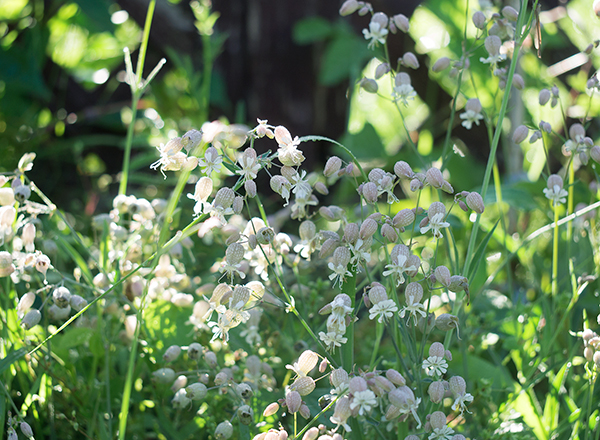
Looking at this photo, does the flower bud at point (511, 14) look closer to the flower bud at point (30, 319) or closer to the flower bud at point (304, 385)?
the flower bud at point (304, 385)

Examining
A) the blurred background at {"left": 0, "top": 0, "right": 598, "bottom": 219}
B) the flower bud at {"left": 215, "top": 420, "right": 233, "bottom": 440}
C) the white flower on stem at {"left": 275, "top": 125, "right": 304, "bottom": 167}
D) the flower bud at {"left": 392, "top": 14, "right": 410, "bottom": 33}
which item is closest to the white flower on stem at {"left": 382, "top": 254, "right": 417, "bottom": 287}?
the white flower on stem at {"left": 275, "top": 125, "right": 304, "bottom": 167}

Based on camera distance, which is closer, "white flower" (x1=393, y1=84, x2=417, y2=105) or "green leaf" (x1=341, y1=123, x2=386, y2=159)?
"white flower" (x1=393, y1=84, x2=417, y2=105)

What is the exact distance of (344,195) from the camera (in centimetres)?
165

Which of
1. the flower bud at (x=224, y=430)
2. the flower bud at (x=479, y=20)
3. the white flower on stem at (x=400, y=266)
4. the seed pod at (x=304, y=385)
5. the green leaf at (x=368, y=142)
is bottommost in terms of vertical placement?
the green leaf at (x=368, y=142)

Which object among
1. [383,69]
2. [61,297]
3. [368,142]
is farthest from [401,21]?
[368,142]

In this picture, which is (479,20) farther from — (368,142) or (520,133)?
(368,142)

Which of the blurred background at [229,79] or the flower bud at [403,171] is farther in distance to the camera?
the blurred background at [229,79]

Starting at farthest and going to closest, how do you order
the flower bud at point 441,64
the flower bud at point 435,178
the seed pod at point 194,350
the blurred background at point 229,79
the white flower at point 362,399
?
the blurred background at point 229,79, the flower bud at point 441,64, the seed pod at point 194,350, the flower bud at point 435,178, the white flower at point 362,399

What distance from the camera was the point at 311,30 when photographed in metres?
1.73

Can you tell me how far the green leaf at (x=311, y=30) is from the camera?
1.72 m

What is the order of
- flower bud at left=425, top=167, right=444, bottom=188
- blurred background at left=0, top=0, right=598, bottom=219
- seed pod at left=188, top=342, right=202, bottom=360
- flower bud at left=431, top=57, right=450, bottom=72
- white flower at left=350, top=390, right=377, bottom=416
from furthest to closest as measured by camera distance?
blurred background at left=0, top=0, right=598, bottom=219 → flower bud at left=431, top=57, right=450, bottom=72 → seed pod at left=188, top=342, right=202, bottom=360 → flower bud at left=425, top=167, right=444, bottom=188 → white flower at left=350, top=390, right=377, bottom=416

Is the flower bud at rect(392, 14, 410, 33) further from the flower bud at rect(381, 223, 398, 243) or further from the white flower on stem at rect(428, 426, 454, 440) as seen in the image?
the white flower on stem at rect(428, 426, 454, 440)

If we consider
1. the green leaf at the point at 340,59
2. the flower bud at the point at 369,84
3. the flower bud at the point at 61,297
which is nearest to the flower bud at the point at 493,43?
the flower bud at the point at 369,84

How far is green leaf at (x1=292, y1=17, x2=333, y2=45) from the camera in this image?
1.72 metres
